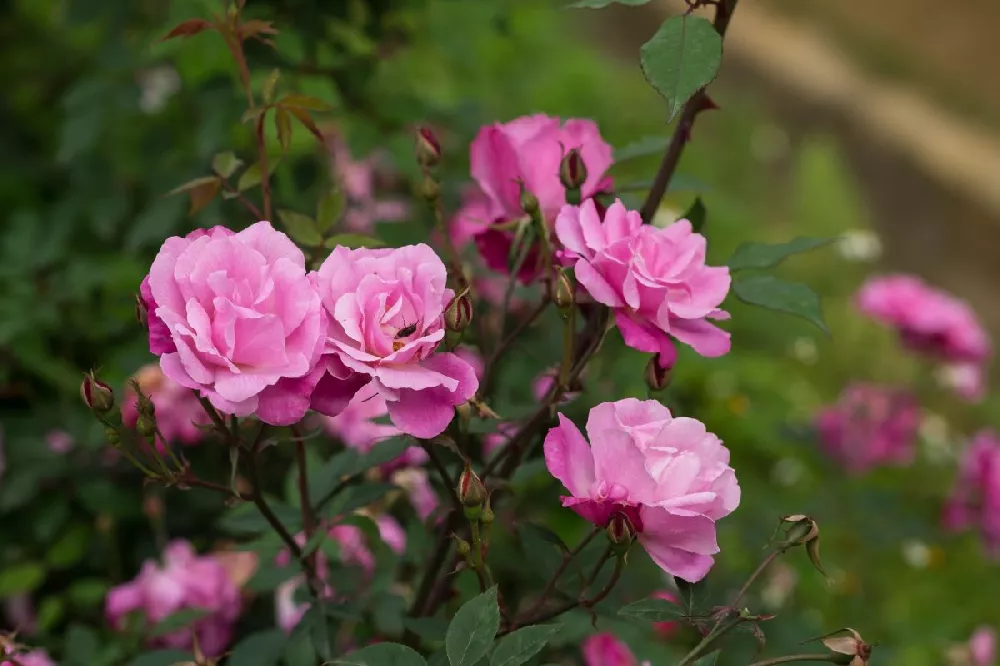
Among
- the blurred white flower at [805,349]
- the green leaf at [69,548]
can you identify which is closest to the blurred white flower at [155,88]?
the green leaf at [69,548]

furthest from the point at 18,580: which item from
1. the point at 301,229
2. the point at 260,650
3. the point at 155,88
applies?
the point at 155,88

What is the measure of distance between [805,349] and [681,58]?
5.62 ft

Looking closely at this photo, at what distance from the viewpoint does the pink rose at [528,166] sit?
688 millimetres

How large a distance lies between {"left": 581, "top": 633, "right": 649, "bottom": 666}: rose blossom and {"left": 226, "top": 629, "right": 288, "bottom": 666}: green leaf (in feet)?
0.82

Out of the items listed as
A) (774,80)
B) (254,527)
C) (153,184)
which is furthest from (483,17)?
(774,80)

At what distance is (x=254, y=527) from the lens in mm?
796

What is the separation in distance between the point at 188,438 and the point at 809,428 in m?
1.03

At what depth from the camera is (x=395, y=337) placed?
0.56m

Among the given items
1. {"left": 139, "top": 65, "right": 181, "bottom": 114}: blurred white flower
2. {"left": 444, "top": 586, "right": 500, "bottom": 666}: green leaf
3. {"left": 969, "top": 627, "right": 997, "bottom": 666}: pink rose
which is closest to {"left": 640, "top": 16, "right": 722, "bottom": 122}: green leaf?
{"left": 444, "top": 586, "right": 500, "bottom": 666}: green leaf

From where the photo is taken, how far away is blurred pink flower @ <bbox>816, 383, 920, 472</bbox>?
5.41 ft

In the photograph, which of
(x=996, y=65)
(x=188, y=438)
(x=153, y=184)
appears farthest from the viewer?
(x=996, y=65)

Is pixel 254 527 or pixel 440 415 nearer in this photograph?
pixel 440 415

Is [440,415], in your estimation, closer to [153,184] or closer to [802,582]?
[153,184]

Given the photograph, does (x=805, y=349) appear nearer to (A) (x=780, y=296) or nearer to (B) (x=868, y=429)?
(B) (x=868, y=429)
